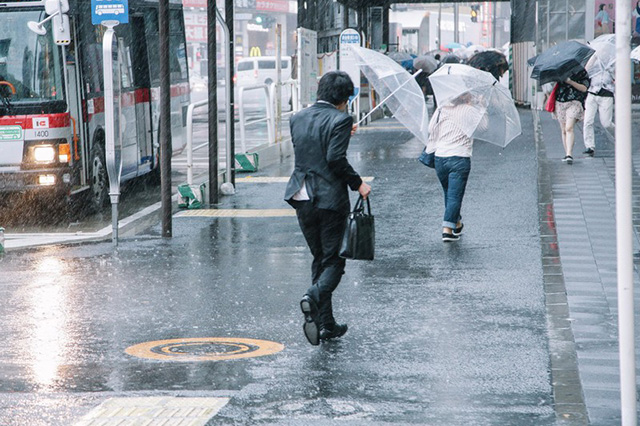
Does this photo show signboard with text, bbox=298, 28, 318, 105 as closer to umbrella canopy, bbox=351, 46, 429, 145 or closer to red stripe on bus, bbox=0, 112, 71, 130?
red stripe on bus, bbox=0, 112, 71, 130

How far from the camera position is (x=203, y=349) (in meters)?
7.16

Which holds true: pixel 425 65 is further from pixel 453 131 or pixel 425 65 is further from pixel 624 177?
pixel 624 177

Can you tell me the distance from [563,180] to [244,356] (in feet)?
30.4

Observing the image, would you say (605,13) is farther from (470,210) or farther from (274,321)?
(274,321)

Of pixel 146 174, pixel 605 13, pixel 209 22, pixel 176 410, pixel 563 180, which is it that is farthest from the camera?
pixel 605 13

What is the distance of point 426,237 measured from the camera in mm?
11695

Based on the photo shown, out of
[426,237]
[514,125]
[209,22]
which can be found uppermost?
[209,22]

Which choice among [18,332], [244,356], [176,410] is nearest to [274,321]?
[244,356]

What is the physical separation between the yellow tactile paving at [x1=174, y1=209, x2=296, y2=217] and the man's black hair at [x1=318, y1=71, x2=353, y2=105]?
6142 mm

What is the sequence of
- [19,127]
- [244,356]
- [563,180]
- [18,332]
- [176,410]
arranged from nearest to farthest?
[176,410] < [244,356] < [18,332] < [19,127] < [563,180]

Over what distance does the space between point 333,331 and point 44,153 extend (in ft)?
22.4

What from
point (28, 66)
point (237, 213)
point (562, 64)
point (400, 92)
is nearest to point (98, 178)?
point (28, 66)

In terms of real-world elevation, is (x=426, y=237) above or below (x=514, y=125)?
below

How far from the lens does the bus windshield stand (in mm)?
13273
